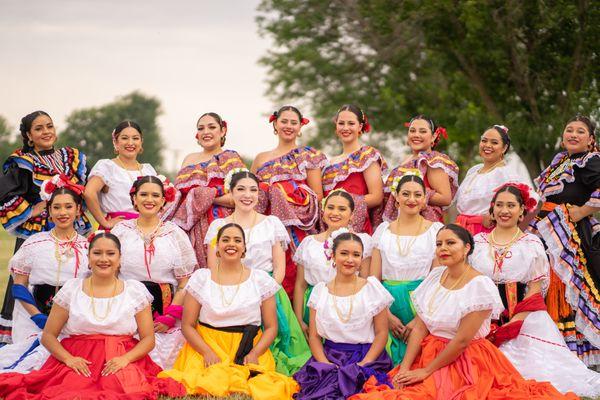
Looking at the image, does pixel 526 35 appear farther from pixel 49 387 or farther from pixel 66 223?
pixel 49 387

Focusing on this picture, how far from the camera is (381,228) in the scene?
21.0ft

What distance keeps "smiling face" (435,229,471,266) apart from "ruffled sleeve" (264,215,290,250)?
1349mm

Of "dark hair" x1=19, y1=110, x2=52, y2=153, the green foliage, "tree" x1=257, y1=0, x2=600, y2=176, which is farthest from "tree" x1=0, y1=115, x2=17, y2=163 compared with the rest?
"dark hair" x1=19, y1=110, x2=52, y2=153

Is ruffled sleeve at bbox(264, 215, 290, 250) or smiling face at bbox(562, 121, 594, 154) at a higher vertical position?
smiling face at bbox(562, 121, 594, 154)

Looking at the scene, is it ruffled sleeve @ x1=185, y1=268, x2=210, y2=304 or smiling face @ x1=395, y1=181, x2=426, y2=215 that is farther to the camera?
smiling face @ x1=395, y1=181, x2=426, y2=215

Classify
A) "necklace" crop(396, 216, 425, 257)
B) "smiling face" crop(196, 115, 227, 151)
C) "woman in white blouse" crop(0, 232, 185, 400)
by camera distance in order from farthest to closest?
"smiling face" crop(196, 115, 227, 151) < "necklace" crop(396, 216, 425, 257) < "woman in white blouse" crop(0, 232, 185, 400)

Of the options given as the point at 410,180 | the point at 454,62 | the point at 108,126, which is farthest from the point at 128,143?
the point at 108,126

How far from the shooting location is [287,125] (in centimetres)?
694

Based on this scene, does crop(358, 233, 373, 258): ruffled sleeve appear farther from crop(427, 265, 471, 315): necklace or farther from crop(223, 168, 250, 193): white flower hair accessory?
crop(223, 168, 250, 193): white flower hair accessory

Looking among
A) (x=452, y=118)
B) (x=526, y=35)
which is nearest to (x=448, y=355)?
(x=526, y=35)

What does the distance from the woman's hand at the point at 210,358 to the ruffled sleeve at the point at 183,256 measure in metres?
0.77

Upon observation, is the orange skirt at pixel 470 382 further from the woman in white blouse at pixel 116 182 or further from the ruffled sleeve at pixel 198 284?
the woman in white blouse at pixel 116 182

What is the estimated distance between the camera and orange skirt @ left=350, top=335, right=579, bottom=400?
17.3 ft

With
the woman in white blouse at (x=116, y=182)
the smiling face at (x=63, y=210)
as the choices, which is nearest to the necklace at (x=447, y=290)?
the woman in white blouse at (x=116, y=182)
